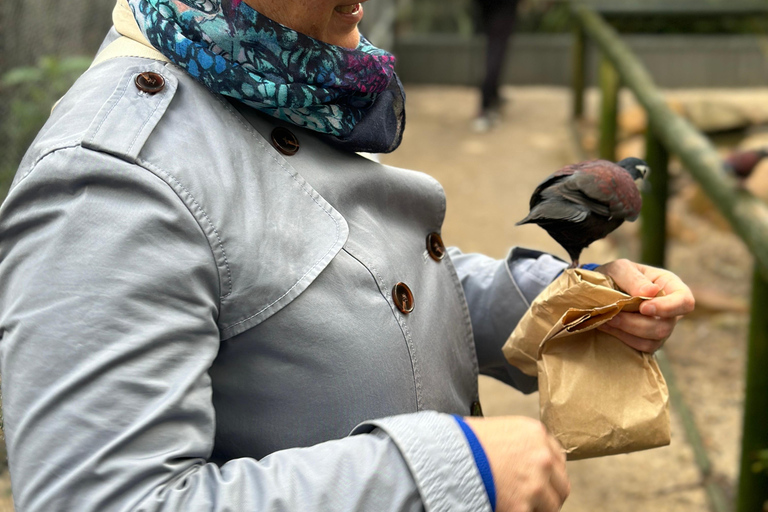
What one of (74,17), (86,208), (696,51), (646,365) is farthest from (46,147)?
(696,51)

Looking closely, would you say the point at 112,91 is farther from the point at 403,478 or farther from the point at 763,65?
the point at 763,65

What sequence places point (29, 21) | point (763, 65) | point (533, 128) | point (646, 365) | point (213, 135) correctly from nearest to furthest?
point (213, 135) < point (646, 365) < point (29, 21) < point (533, 128) < point (763, 65)

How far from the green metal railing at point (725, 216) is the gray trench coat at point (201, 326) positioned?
1769mm

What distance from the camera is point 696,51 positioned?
9.38m

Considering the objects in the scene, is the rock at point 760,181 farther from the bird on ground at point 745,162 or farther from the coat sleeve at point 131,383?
the coat sleeve at point 131,383

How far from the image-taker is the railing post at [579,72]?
25.4 ft

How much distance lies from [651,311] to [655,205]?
3.27 metres

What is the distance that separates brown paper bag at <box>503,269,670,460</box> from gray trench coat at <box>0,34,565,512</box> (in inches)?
7.3

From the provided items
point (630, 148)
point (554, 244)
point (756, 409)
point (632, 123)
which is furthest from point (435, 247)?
point (632, 123)

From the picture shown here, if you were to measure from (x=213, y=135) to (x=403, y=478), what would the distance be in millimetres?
485

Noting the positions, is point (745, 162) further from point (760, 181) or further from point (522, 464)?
point (522, 464)

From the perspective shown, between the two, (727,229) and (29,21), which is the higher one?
(29,21)

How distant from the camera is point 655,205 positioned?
4250 millimetres

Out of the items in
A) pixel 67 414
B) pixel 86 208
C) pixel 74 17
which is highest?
pixel 86 208
